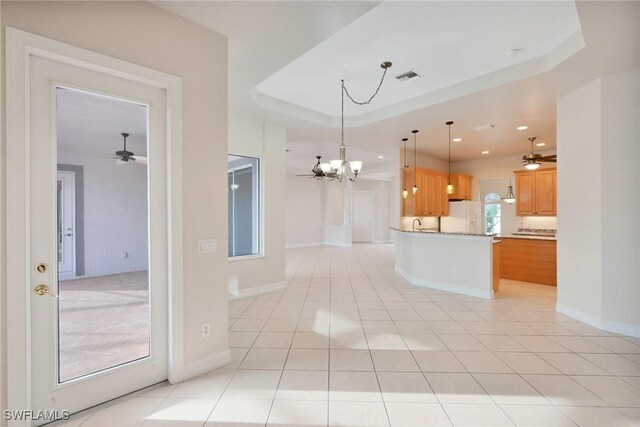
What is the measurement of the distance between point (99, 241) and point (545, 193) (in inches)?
320

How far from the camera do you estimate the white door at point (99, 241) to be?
1.81m

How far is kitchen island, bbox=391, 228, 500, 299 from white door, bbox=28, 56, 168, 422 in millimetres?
4407

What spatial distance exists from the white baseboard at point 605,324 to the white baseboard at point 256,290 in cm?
424

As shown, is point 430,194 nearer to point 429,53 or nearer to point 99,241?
point 429,53

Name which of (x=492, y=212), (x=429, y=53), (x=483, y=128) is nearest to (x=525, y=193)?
(x=492, y=212)

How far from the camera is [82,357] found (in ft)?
6.66

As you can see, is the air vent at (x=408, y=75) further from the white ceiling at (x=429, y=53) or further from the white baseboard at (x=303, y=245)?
the white baseboard at (x=303, y=245)

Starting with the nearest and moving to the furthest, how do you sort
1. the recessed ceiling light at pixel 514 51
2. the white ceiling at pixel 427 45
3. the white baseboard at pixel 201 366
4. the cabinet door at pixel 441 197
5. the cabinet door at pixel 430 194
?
the white baseboard at pixel 201 366 → the white ceiling at pixel 427 45 → the recessed ceiling light at pixel 514 51 → the cabinet door at pixel 430 194 → the cabinet door at pixel 441 197

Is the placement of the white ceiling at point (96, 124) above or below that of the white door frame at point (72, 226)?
above

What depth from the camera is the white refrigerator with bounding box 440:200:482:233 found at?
800 cm

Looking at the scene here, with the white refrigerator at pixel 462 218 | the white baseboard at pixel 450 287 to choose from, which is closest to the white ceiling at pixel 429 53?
the white baseboard at pixel 450 287

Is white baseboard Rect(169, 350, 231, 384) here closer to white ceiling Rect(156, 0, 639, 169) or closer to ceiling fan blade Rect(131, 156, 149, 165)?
ceiling fan blade Rect(131, 156, 149, 165)

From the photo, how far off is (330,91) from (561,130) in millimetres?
3284

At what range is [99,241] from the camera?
222 cm
